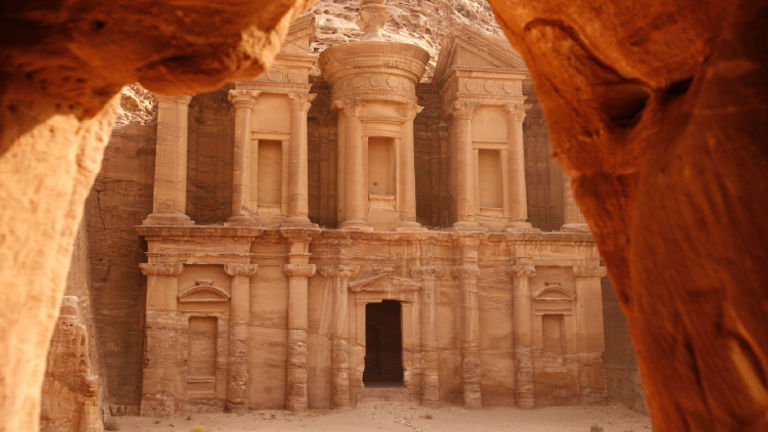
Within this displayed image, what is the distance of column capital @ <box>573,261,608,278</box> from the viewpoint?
1841 centimetres

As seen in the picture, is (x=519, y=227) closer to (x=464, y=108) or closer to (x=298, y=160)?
(x=464, y=108)

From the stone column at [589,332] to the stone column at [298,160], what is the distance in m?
7.67

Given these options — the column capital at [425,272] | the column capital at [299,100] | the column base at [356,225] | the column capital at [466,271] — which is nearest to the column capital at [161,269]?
the column base at [356,225]

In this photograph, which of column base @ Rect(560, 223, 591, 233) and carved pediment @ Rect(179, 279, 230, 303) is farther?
column base @ Rect(560, 223, 591, 233)

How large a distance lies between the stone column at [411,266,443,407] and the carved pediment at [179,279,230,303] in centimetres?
488

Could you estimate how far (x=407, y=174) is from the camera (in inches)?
724

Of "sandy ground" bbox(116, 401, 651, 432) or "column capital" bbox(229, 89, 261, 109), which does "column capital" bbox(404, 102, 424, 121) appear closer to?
"column capital" bbox(229, 89, 261, 109)

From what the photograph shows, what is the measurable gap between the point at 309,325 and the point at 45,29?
13.9 m

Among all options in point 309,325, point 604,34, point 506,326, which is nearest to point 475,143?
point 506,326

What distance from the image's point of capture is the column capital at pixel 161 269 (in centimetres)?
1588

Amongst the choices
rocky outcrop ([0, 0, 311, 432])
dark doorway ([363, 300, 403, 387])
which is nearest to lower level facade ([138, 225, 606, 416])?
dark doorway ([363, 300, 403, 387])

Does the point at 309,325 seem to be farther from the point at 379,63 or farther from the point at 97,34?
the point at 97,34

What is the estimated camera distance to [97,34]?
3.47 meters

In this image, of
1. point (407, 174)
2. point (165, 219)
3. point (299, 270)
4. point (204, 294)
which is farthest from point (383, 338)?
point (165, 219)
